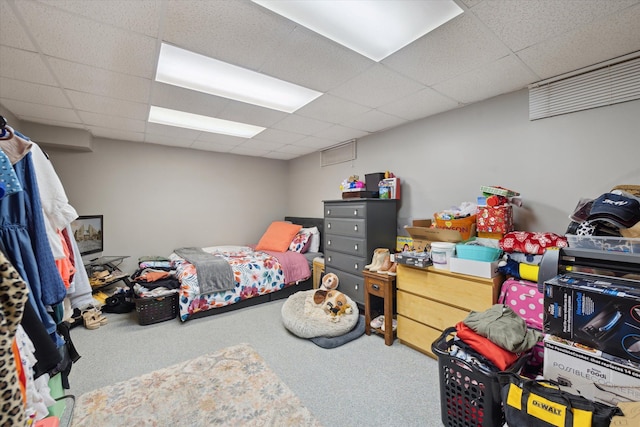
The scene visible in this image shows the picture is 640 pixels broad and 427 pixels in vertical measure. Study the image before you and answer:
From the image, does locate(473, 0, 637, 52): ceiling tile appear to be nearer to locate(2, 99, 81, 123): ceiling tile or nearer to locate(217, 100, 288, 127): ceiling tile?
locate(217, 100, 288, 127): ceiling tile

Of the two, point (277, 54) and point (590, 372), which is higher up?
point (277, 54)

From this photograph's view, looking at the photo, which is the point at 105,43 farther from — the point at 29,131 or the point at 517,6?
the point at 29,131

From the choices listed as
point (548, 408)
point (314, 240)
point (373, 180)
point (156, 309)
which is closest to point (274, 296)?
point (314, 240)

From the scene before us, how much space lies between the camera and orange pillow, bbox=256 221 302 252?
4.31 meters

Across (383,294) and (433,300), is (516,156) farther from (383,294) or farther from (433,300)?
(383,294)

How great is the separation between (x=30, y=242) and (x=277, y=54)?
5.25 feet

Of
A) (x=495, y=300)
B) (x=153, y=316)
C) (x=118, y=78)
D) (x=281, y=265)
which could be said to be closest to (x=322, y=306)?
(x=281, y=265)

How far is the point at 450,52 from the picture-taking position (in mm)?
1738

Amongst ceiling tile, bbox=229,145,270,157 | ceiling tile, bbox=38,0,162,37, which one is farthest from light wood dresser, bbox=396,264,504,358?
ceiling tile, bbox=229,145,270,157

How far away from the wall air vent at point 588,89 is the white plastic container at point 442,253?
125 centimetres

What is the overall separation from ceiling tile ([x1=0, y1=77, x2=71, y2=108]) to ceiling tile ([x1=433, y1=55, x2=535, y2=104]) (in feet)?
10.6

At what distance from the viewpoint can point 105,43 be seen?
1634 millimetres

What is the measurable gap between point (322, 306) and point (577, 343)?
2208 millimetres

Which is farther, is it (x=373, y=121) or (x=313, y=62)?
(x=373, y=121)
